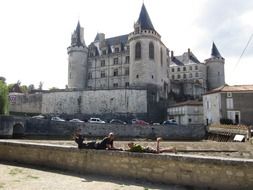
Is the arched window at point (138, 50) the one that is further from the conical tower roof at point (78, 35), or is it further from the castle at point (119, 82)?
the conical tower roof at point (78, 35)

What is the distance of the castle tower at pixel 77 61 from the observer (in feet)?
192

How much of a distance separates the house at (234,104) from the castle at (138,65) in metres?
12.0

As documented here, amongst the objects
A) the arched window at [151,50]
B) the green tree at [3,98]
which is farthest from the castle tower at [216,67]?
the green tree at [3,98]

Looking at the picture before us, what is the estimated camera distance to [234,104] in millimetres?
39969

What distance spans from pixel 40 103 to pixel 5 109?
672 inches

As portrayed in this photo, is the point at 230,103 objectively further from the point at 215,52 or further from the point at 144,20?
the point at 215,52

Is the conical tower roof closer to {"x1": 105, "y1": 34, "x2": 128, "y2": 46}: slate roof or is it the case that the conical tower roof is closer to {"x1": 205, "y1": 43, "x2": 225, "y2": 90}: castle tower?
{"x1": 105, "y1": 34, "x2": 128, "y2": 46}: slate roof

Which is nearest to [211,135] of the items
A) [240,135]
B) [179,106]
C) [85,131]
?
[240,135]

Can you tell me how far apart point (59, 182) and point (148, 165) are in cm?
243

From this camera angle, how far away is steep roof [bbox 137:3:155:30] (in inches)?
2016

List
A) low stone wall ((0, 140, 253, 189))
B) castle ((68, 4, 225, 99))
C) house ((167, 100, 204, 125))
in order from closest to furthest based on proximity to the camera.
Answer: low stone wall ((0, 140, 253, 189)) < house ((167, 100, 204, 125)) < castle ((68, 4, 225, 99))

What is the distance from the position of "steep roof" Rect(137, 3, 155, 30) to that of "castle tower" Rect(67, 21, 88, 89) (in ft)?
44.8

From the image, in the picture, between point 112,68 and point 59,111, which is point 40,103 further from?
point 112,68

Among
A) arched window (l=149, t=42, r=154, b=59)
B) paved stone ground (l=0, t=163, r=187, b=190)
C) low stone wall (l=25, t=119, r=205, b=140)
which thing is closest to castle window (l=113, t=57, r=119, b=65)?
arched window (l=149, t=42, r=154, b=59)
